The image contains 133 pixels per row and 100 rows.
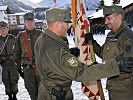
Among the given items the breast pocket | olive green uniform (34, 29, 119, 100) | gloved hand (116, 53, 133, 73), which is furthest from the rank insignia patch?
the breast pocket

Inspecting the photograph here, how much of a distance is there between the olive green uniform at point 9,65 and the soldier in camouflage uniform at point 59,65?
3.82 metres

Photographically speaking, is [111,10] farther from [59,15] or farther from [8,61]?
[8,61]

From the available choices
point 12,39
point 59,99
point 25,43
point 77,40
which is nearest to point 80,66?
point 59,99

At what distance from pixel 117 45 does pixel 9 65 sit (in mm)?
3879

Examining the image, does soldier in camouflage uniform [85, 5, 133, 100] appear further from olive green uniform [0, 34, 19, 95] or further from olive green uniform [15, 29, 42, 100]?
olive green uniform [0, 34, 19, 95]

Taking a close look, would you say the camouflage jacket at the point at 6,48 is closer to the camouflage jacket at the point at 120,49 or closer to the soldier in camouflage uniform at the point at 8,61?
the soldier in camouflage uniform at the point at 8,61

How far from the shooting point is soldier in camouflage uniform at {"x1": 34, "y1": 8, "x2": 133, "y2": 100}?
289 cm

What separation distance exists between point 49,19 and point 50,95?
844 mm

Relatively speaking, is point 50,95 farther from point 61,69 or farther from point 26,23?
point 26,23

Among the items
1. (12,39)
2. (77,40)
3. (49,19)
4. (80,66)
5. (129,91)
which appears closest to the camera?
(80,66)

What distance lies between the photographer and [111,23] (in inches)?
161

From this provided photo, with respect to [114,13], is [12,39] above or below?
below

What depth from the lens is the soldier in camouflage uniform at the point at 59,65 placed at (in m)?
2.89

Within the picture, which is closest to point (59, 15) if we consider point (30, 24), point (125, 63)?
point (125, 63)
